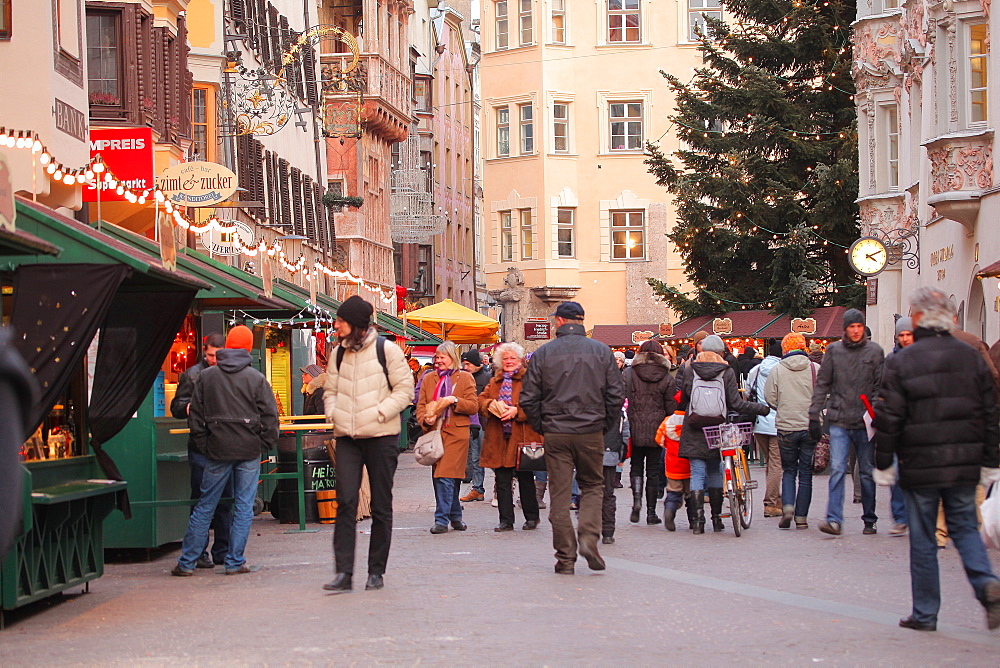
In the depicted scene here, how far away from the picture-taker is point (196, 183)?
2211 centimetres

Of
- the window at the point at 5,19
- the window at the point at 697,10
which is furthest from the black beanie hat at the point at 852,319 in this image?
the window at the point at 697,10

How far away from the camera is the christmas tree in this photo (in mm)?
40562

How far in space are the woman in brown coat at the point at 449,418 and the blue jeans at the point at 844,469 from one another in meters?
3.53

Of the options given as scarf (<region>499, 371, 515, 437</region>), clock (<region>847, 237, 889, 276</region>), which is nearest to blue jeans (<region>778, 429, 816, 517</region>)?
scarf (<region>499, 371, 515, 437</region>)

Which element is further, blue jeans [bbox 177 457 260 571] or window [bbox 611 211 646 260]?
window [bbox 611 211 646 260]

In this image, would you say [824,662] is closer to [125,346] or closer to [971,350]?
[971,350]

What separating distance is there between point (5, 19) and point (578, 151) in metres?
53.1

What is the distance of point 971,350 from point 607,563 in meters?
4.36

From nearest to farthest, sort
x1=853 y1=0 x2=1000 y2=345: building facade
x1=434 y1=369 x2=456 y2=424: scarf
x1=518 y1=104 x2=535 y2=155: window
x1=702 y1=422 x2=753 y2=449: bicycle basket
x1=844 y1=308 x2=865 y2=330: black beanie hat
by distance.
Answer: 1. x1=844 y1=308 x2=865 y2=330: black beanie hat
2. x1=702 y1=422 x2=753 y2=449: bicycle basket
3. x1=434 y1=369 x2=456 y2=424: scarf
4. x1=853 y1=0 x2=1000 y2=345: building facade
5. x1=518 y1=104 x2=535 y2=155: window

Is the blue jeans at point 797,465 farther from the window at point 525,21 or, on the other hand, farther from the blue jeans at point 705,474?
the window at point 525,21

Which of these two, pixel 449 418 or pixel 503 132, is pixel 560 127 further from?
pixel 449 418

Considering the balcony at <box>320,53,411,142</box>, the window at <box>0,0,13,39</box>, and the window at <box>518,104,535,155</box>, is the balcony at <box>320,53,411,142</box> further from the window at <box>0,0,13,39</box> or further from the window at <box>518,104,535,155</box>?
the window at <box>0,0,13,39</box>

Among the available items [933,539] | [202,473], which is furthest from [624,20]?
[933,539]

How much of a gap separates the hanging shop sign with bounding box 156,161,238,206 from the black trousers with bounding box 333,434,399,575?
10.8 meters
